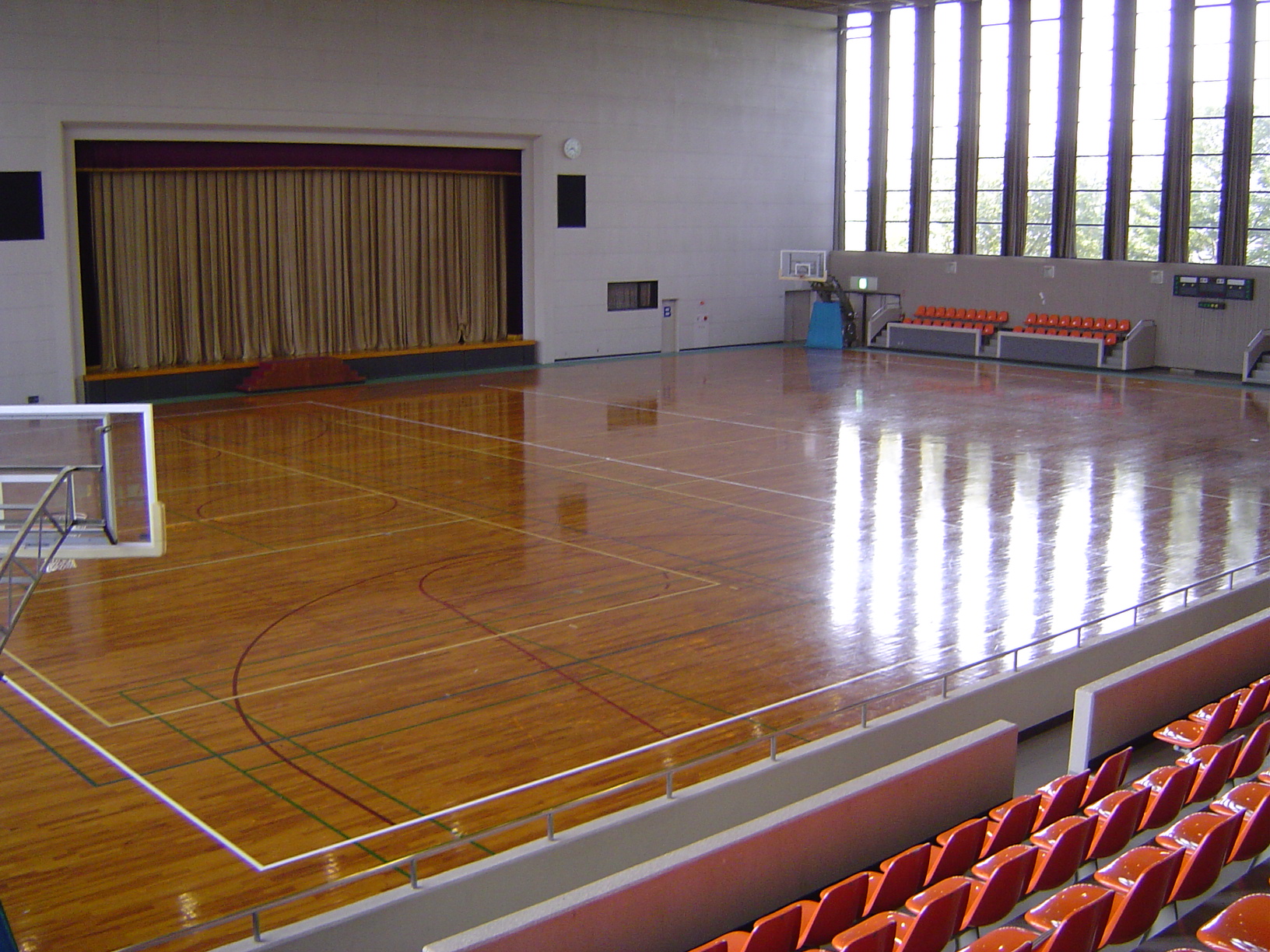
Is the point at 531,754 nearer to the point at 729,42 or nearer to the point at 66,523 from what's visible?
the point at 66,523

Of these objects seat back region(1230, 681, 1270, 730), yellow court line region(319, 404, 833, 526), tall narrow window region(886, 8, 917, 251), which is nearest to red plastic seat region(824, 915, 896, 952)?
seat back region(1230, 681, 1270, 730)

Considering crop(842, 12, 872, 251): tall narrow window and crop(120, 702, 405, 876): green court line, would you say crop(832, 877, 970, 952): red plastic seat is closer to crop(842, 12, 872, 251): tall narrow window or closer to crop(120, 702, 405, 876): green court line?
crop(120, 702, 405, 876): green court line

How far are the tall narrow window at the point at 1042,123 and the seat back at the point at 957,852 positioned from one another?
25.3 m

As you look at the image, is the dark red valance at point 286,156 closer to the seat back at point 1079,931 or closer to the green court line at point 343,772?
the green court line at point 343,772

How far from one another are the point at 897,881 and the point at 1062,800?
4.54 ft

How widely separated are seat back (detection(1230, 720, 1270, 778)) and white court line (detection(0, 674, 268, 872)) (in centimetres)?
514

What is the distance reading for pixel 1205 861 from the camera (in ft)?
18.5

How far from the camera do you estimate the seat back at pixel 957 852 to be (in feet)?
19.9

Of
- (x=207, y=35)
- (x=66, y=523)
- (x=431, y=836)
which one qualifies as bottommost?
(x=431, y=836)

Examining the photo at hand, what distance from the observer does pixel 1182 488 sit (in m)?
15.6

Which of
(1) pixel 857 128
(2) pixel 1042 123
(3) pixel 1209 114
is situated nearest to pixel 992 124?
(2) pixel 1042 123

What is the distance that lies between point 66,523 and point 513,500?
24.5 ft

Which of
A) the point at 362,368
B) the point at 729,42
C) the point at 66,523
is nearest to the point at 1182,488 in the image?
the point at 66,523

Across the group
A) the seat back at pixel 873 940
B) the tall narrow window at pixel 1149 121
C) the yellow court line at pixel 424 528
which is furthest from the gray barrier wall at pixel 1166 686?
the tall narrow window at pixel 1149 121
